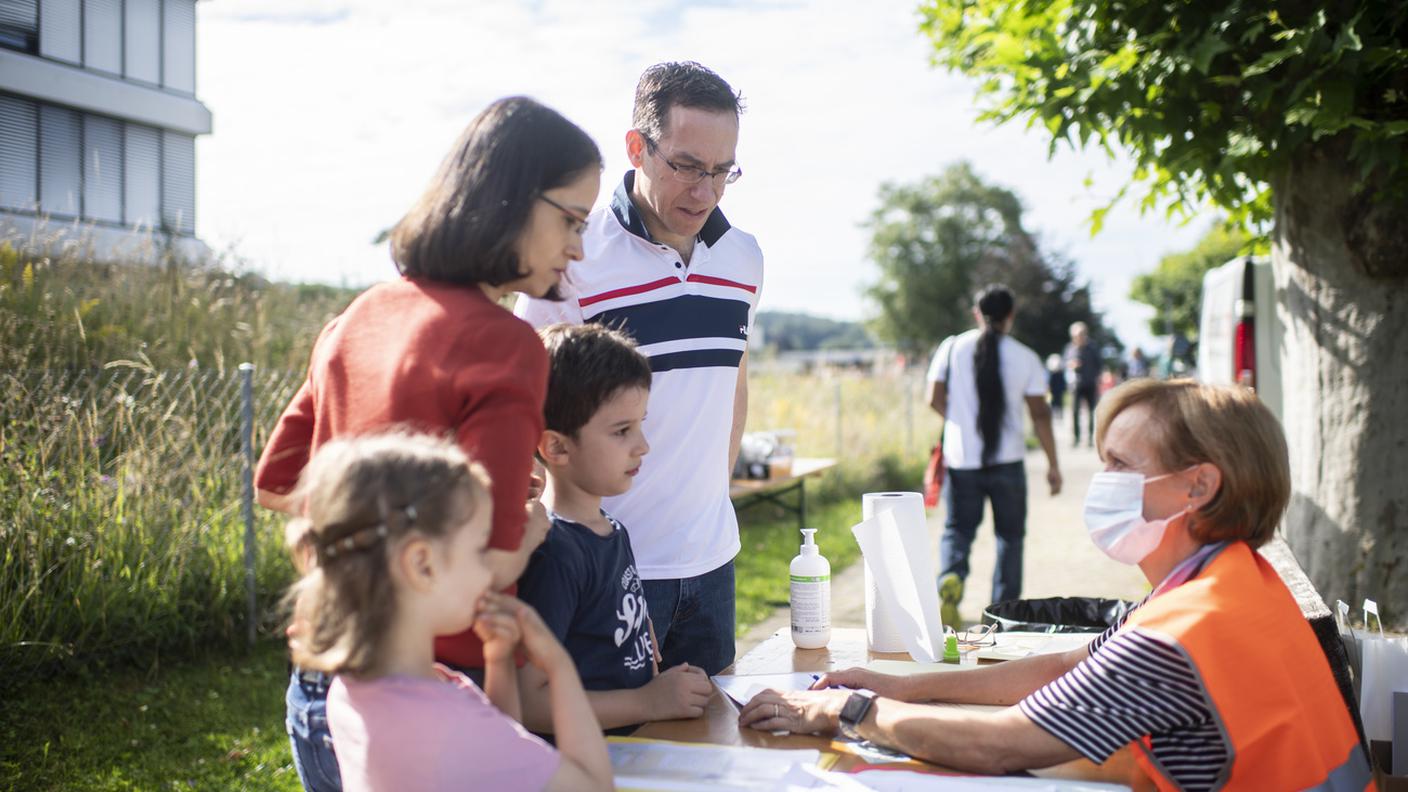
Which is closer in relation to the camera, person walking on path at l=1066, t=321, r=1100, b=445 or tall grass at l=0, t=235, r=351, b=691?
tall grass at l=0, t=235, r=351, b=691

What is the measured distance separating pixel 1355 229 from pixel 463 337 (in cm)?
417

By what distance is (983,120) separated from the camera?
16.1 ft

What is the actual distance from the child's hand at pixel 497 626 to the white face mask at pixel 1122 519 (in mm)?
1010

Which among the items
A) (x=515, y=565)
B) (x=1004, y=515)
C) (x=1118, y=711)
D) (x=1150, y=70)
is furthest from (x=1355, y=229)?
(x=515, y=565)

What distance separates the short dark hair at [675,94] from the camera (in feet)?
8.84

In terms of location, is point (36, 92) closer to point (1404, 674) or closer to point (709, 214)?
point (709, 214)

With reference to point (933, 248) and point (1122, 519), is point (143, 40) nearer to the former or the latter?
point (1122, 519)

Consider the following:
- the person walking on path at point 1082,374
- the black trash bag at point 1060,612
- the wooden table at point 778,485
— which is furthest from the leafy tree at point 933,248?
the black trash bag at point 1060,612

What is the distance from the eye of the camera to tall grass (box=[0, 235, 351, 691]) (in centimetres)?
496

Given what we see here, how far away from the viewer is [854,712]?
2008 mm

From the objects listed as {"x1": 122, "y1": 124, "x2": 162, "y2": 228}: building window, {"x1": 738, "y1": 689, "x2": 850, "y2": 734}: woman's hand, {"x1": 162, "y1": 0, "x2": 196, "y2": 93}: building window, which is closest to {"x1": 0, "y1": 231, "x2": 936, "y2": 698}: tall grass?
{"x1": 738, "y1": 689, "x2": 850, "y2": 734}: woman's hand

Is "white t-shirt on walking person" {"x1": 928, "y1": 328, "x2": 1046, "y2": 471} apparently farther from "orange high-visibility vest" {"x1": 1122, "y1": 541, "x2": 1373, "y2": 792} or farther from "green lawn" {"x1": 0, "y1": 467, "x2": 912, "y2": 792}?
"orange high-visibility vest" {"x1": 1122, "y1": 541, "x2": 1373, "y2": 792}

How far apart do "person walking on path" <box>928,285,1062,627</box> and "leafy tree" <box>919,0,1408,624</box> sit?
1.49 meters

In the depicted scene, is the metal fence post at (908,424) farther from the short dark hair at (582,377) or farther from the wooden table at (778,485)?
the short dark hair at (582,377)
